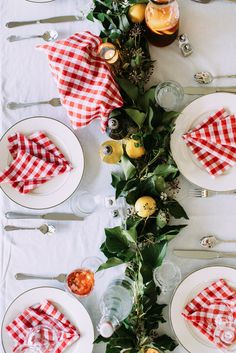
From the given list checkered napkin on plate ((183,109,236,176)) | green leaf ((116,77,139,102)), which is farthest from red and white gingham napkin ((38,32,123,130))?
checkered napkin on plate ((183,109,236,176))

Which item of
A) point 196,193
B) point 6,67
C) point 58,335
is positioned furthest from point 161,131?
point 58,335

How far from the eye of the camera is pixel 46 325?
137 centimetres

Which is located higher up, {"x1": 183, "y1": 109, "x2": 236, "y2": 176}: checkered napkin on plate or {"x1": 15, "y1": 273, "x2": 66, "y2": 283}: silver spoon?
{"x1": 183, "y1": 109, "x2": 236, "y2": 176}: checkered napkin on plate

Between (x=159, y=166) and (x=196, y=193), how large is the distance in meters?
0.16

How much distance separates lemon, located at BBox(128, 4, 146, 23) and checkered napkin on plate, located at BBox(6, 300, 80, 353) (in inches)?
32.5

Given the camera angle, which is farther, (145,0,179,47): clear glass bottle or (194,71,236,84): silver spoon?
(194,71,236,84): silver spoon

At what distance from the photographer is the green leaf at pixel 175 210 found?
4.39ft

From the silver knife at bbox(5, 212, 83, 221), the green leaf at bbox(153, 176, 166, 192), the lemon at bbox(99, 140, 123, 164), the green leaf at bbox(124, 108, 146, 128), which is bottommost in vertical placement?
the silver knife at bbox(5, 212, 83, 221)

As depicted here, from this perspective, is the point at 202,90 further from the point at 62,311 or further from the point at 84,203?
the point at 62,311

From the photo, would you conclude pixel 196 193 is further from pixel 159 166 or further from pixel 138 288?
pixel 138 288

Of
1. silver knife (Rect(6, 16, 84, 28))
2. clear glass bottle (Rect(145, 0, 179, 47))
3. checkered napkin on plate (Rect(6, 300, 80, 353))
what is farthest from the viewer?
silver knife (Rect(6, 16, 84, 28))

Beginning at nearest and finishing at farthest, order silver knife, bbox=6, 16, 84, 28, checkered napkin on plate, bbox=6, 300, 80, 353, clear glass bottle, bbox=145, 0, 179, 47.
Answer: clear glass bottle, bbox=145, 0, 179, 47, checkered napkin on plate, bbox=6, 300, 80, 353, silver knife, bbox=6, 16, 84, 28

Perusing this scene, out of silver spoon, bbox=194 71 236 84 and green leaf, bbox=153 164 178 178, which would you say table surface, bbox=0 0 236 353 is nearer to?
silver spoon, bbox=194 71 236 84

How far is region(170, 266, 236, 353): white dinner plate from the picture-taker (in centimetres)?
133
